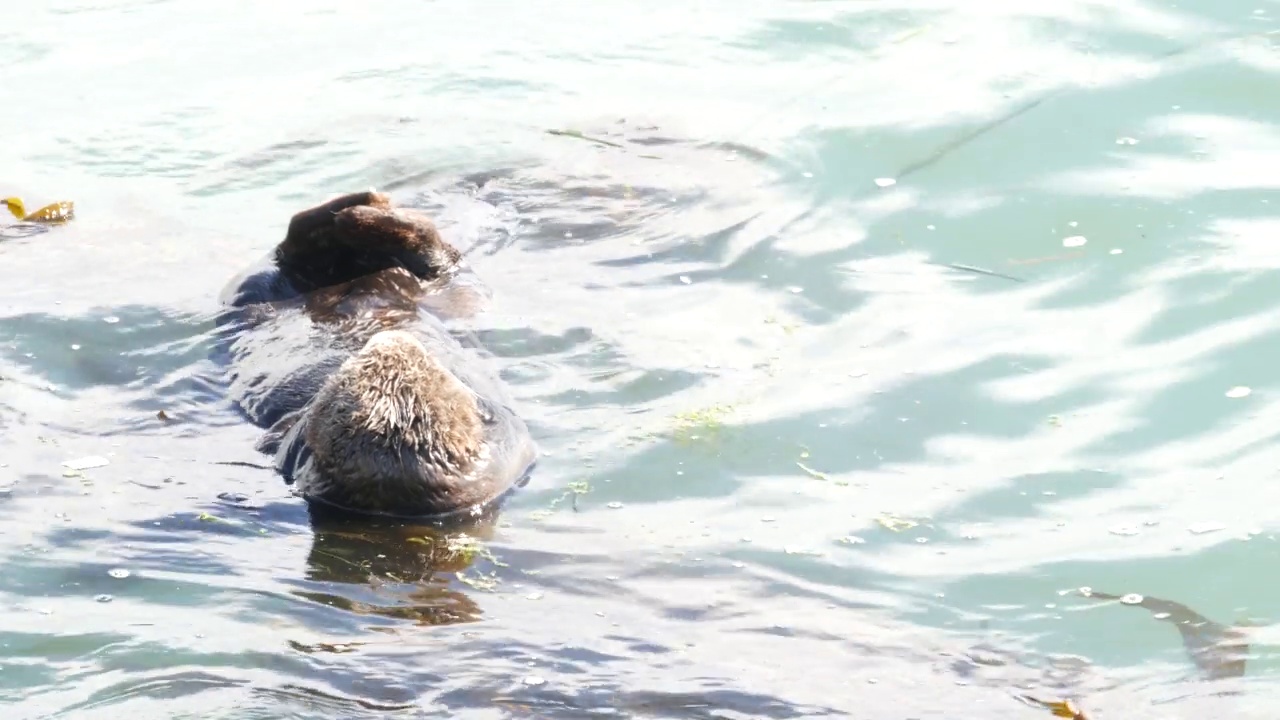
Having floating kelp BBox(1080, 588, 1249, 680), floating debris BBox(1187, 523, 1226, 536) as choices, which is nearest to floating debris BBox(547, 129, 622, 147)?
floating debris BBox(1187, 523, 1226, 536)

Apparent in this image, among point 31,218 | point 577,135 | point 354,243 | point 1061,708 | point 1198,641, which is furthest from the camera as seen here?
point 577,135

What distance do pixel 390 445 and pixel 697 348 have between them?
1876 millimetres

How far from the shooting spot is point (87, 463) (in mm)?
6074

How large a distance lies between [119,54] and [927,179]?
606cm

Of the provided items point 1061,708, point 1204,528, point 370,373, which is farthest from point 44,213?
point 1061,708

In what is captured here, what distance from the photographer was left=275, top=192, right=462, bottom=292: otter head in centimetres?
731

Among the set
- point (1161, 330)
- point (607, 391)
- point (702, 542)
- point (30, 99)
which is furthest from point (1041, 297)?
point (30, 99)

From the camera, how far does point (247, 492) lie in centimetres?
593

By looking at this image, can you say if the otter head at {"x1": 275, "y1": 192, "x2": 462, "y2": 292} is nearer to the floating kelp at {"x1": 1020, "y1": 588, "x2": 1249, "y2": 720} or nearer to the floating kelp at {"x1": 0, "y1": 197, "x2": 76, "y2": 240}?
the floating kelp at {"x1": 0, "y1": 197, "x2": 76, "y2": 240}

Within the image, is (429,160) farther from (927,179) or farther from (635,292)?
(927,179)

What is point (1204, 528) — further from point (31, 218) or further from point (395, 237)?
point (31, 218)

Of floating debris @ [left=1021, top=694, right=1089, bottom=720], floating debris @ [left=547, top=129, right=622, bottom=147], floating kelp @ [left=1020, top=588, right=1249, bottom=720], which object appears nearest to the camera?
floating debris @ [left=1021, top=694, right=1089, bottom=720]

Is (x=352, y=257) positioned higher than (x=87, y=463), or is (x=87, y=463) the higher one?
(x=352, y=257)

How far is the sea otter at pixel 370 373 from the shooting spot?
580 cm
